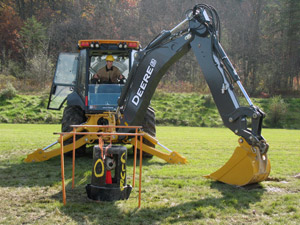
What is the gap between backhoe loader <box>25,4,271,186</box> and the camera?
209 inches

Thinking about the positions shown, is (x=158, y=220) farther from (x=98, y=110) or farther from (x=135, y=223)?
(x=98, y=110)

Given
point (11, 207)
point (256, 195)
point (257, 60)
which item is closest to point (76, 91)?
point (11, 207)

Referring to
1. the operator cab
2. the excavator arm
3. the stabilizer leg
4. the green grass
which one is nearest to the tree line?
the green grass

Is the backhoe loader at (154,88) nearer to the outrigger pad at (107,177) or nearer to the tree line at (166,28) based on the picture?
the outrigger pad at (107,177)

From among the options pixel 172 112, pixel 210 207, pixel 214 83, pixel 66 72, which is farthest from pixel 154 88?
pixel 172 112

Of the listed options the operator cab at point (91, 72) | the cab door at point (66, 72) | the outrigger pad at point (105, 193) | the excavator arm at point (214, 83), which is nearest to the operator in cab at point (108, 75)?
the operator cab at point (91, 72)

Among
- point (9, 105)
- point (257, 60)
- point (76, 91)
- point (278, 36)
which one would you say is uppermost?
point (278, 36)

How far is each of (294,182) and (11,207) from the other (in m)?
4.61

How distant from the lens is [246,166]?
534cm

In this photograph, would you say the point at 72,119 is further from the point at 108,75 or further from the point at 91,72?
the point at 108,75

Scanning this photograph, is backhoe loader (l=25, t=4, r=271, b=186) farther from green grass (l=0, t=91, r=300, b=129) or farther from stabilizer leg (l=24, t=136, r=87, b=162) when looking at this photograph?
green grass (l=0, t=91, r=300, b=129)

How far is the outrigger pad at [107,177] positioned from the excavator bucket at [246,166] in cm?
181

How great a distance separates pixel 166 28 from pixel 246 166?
105 ft

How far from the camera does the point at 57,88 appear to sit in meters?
9.01
